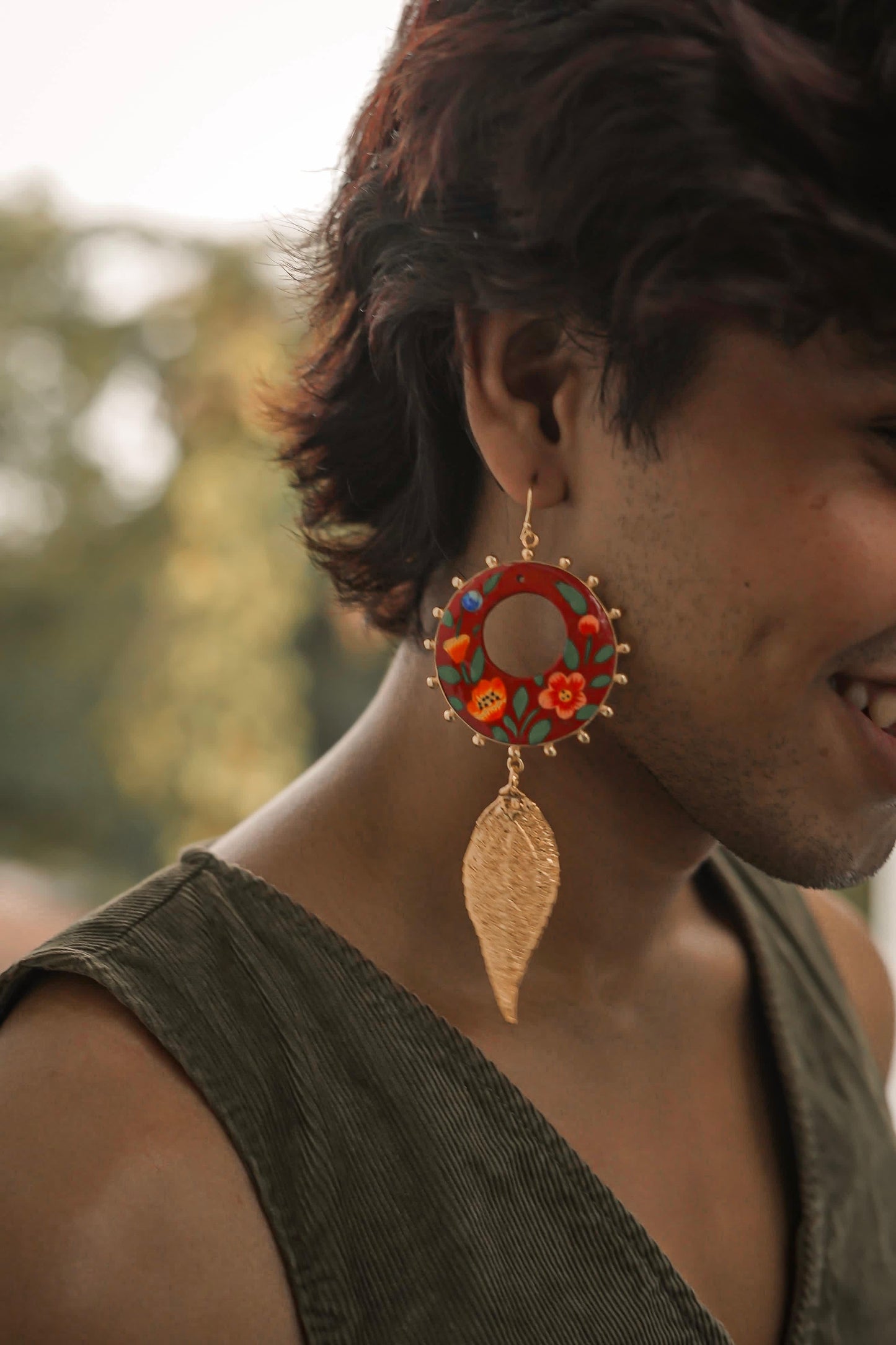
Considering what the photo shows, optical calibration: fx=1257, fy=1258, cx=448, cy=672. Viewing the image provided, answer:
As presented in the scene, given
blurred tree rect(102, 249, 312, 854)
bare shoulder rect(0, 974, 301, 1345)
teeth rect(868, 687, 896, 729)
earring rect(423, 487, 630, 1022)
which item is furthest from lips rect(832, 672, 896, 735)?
blurred tree rect(102, 249, 312, 854)

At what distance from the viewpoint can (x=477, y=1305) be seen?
0.87 meters

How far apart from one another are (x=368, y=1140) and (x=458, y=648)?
0.36 m

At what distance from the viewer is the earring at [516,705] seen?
0.91 metres

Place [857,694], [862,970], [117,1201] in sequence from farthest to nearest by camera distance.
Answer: [862,970], [857,694], [117,1201]

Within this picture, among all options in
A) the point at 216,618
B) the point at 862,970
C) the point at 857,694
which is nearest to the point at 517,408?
the point at 857,694

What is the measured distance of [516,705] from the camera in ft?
3.02

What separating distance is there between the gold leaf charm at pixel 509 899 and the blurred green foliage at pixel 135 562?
2.15 meters

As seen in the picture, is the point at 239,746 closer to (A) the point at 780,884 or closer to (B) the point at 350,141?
(A) the point at 780,884

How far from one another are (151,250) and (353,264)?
2.31 m

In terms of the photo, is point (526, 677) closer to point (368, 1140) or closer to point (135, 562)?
point (368, 1140)

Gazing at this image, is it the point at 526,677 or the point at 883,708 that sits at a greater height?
the point at 526,677

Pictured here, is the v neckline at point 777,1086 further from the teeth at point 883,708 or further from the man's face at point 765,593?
the teeth at point 883,708

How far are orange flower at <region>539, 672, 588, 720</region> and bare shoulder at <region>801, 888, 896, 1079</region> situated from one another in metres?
0.62

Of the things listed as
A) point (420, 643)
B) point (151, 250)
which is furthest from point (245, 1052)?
point (151, 250)
